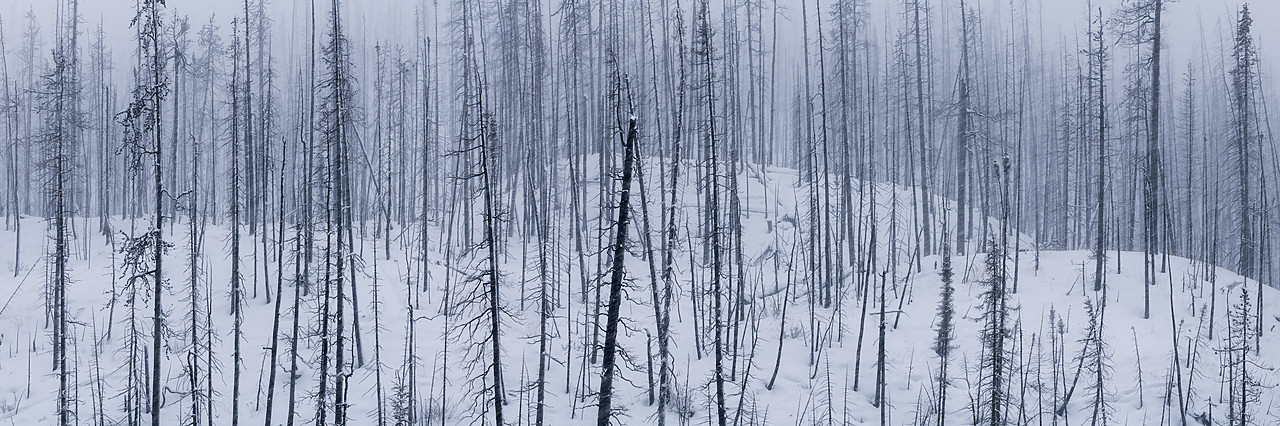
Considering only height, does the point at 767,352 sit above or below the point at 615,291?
below

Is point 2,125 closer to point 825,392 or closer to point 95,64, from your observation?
point 95,64

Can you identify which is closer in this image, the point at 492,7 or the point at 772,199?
the point at 772,199

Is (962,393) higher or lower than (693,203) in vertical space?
lower

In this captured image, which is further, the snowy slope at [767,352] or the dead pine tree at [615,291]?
the snowy slope at [767,352]

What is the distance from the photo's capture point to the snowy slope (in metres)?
16.2

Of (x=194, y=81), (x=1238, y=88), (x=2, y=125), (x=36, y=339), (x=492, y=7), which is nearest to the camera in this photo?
(x=36, y=339)

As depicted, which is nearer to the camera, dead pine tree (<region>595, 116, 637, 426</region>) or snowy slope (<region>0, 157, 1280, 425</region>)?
dead pine tree (<region>595, 116, 637, 426</region>)

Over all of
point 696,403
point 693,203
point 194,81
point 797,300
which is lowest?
point 696,403

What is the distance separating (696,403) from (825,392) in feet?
10.6

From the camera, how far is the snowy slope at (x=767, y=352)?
1625 centimetres

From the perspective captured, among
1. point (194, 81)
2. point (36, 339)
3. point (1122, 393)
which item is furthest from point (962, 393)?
point (194, 81)

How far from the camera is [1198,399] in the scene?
14.8m

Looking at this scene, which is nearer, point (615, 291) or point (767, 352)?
point (615, 291)

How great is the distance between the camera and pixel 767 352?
63.5 ft
